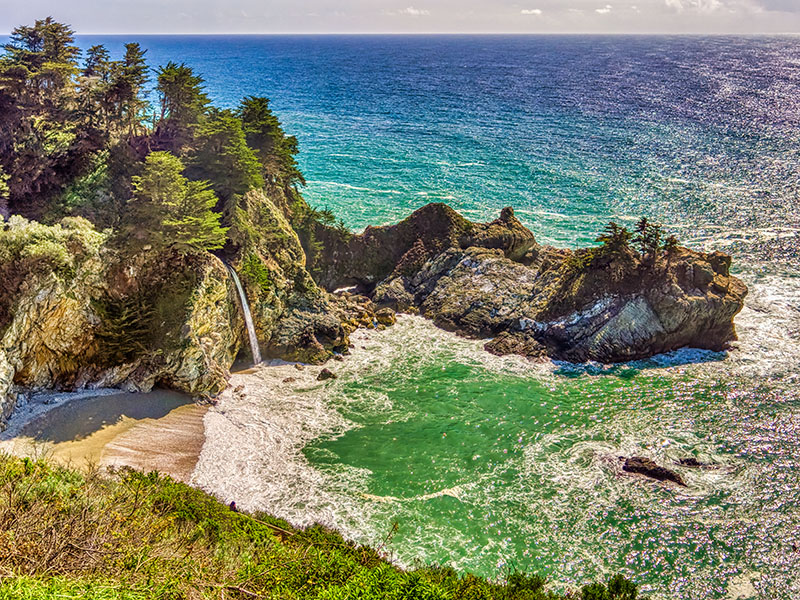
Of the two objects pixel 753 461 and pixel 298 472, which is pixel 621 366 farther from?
pixel 298 472

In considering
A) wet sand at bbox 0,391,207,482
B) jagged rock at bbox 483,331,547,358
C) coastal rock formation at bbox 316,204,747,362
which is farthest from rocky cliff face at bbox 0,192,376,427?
coastal rock formation at bbox 316,204,747,362

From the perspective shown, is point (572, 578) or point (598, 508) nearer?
point (572, 578)

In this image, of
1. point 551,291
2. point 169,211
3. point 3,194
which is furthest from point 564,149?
point 3,194

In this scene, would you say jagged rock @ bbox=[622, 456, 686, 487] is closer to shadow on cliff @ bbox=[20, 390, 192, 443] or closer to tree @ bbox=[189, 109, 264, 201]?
shadow on cliff @ bbox=[20, 390, 192, 443]

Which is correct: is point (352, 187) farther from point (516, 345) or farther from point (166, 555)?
point (166, 555)

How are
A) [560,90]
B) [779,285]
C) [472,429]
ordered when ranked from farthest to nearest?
[560,90], [779,285], [472,429]

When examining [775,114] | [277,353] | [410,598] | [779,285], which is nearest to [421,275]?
[277,353]
